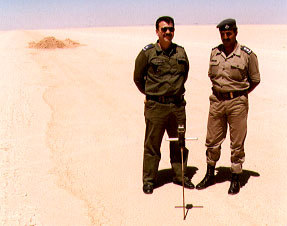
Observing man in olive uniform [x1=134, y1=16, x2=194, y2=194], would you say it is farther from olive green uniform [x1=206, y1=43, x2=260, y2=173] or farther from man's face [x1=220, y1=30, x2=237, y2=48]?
man's face [x1=220, y1=30, x2=237, y2=48]

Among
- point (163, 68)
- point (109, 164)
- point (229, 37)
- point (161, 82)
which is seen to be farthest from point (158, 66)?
point (109, 164)

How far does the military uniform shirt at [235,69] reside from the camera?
4.02 metres

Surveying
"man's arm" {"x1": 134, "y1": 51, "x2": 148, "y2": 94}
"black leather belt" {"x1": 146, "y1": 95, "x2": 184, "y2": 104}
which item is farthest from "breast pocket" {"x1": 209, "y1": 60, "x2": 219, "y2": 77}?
"man's arm" {"x1": 134, "y1": 51, "x2": 148, "y2": 94}

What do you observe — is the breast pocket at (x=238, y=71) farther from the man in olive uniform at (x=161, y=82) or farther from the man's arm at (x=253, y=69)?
the man in olive uniform at (x=161, y=82)

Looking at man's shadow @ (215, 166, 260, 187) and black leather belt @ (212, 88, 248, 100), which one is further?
man's shadow @ (215, 166, 260, 187)

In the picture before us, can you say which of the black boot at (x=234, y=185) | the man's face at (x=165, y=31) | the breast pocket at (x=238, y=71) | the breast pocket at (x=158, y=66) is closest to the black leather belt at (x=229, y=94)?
the breast pocket at (x=238, y=71)

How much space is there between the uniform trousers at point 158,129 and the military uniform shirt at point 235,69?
22.1 inches

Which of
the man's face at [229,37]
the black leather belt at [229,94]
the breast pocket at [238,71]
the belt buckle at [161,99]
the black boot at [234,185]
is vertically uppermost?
the man's face at [229,37]

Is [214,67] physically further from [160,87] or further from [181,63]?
[160,87]

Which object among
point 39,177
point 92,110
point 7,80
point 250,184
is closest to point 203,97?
point 92,110

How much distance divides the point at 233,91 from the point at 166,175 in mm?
1648

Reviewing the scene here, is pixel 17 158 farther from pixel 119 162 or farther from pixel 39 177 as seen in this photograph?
pixel 119 162

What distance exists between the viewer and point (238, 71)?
403 centimetres

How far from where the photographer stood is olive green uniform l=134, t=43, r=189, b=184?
4094 millimetres
